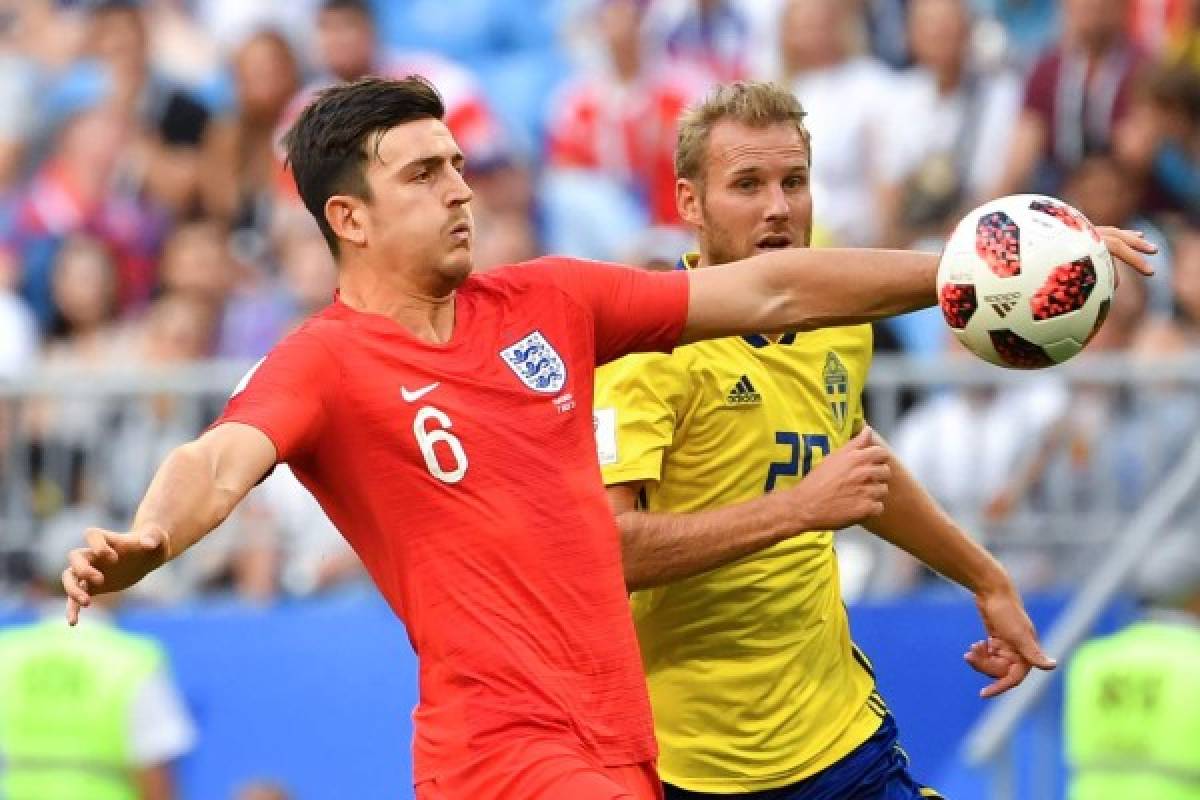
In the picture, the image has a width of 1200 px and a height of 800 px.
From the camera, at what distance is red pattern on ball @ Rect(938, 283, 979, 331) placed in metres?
5.65

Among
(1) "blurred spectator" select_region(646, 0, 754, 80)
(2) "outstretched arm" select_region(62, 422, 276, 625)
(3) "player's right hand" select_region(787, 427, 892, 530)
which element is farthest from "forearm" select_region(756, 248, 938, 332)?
(1) "blurred spectator" select_region(646, 0, 754, 80)

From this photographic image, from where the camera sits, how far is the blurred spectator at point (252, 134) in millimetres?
13867

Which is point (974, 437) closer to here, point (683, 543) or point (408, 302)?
point (683, 543)

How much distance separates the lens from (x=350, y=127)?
5770mm

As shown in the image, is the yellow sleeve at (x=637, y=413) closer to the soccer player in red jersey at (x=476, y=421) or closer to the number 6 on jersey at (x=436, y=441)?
the soccer player in red jersey at (x=476, y=421)

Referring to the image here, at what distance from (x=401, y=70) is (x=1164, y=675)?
21.1 feet

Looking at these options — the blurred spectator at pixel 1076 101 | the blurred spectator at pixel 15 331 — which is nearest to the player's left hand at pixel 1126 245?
the blurred spectator at pixel 1076 101

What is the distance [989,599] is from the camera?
695 cm

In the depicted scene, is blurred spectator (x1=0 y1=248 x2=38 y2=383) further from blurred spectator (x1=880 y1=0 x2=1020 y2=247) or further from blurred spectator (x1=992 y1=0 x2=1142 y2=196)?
blurred spectator (x1=992 y1=0 x2=1142 y2=196)

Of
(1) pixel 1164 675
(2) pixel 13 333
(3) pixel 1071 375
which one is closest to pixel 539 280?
(1) pixel 1164 675

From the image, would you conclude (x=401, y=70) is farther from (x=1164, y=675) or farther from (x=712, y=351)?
(x=712, y=351)

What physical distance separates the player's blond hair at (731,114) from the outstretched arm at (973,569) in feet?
3.25

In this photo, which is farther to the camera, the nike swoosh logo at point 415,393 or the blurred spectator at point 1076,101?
the blurred spectator at point 1076,101

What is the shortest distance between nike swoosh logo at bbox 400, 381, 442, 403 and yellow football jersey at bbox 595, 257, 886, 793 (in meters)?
0.85
